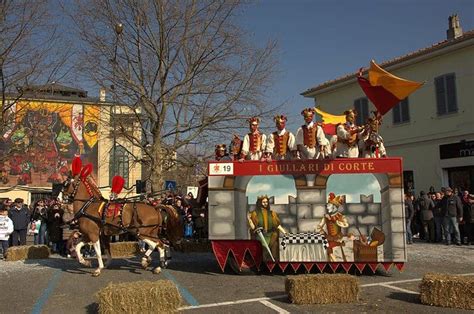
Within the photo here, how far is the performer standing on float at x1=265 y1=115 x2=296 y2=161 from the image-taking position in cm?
1039

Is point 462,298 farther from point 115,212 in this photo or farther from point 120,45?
point 120,45

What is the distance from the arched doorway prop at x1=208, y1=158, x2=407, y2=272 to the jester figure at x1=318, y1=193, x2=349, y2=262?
0.07 m

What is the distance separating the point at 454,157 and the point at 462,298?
1658cm

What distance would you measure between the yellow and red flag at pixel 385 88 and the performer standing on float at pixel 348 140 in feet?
2.05

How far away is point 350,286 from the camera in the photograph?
7453 millimetres

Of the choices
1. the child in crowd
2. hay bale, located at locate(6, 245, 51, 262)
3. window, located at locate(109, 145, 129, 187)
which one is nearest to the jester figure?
the child in crowd

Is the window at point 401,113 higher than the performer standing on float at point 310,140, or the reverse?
the window at point 401,113

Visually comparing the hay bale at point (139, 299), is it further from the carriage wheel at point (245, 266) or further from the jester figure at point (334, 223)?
the jester figure at point (334, 223)

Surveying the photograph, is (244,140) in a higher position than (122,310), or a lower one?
higher

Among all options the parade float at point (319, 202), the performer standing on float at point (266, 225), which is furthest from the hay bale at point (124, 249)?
the performer standing on float at point (266, 225)

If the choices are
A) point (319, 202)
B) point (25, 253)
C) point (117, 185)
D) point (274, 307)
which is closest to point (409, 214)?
point (319, 202)

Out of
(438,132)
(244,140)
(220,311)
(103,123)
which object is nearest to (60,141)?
(103,123)

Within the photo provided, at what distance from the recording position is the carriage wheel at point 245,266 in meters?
10.3

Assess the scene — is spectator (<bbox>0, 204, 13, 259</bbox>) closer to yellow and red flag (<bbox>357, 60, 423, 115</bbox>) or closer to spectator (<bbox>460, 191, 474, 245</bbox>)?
yellow and red flag (<bbox>357, 60, 423, 115</bbox>)
